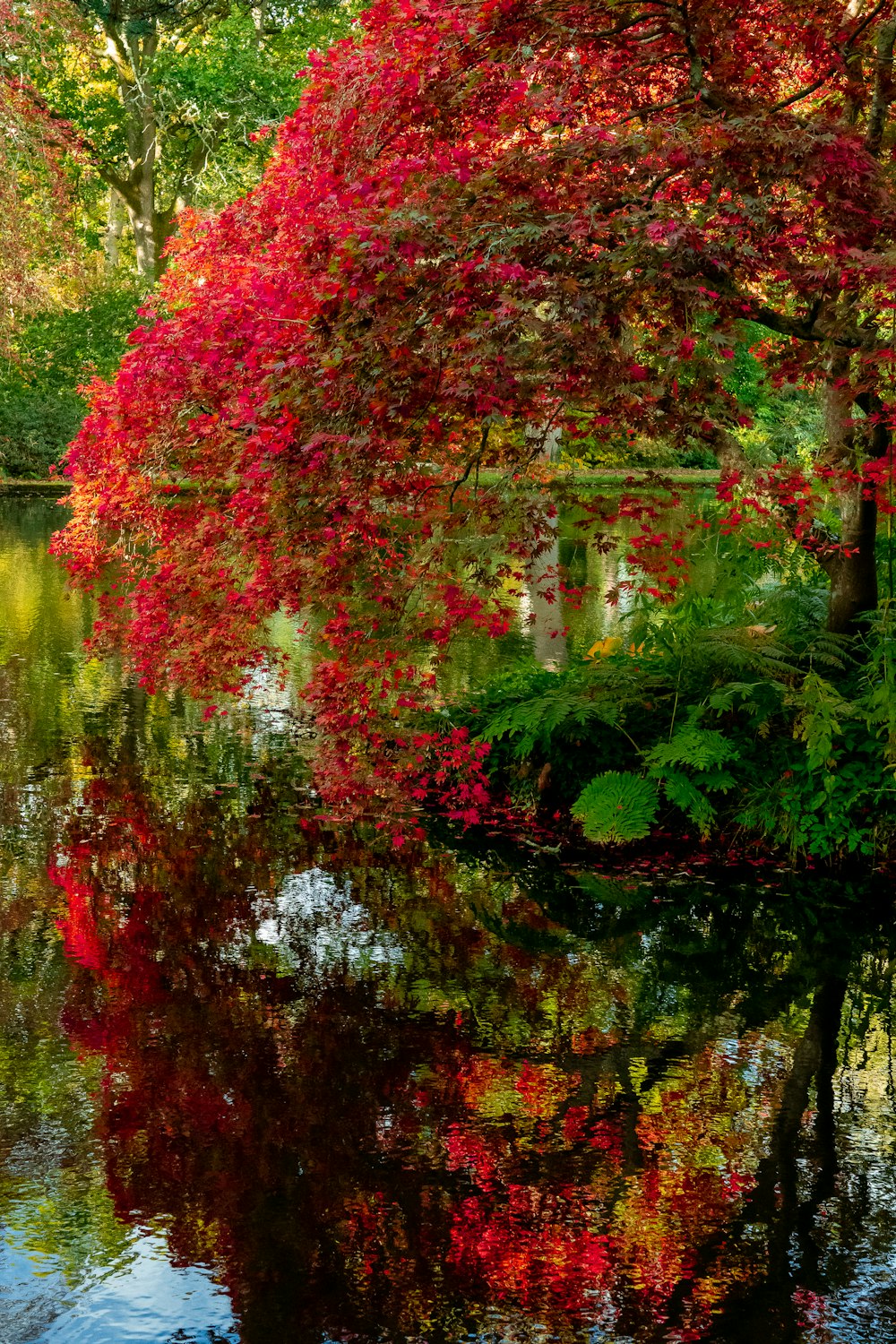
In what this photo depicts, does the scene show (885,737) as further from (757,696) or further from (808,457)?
(808,457)

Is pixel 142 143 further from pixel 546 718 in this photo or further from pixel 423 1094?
pixel 423 1094

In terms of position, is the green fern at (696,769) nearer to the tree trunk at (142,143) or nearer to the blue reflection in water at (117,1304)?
the blue reflection in water at (117,1304)

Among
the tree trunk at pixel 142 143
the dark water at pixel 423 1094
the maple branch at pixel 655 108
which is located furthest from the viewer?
the tree trunk at pixel 142 143

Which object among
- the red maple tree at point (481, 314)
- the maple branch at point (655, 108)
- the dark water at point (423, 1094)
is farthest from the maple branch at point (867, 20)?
the dark water at point (423, 1094)

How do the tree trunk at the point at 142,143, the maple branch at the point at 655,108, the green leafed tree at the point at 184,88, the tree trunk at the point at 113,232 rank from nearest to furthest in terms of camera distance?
the maple branch at the point at 655,108, the green leafed tree at the point at 184,88, the tree trunk at the point at 142,143, the tree trunk at the point at 113,232

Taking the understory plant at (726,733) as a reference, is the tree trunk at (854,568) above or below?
above

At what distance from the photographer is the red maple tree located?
19.7 feet

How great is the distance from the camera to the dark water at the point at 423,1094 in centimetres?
409

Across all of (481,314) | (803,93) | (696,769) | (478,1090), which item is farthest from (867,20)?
(478,1090)

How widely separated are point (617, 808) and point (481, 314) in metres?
3.54

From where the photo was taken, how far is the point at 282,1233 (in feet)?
14.3

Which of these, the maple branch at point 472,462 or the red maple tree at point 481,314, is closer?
the red maple tree at point 481,314

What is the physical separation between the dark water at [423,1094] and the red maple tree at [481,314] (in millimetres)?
1090

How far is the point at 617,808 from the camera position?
855cm
